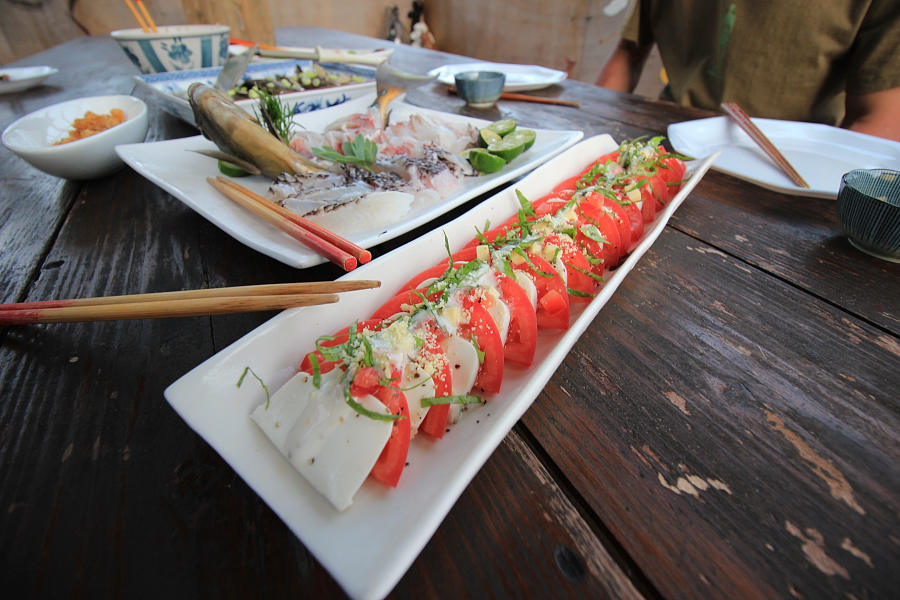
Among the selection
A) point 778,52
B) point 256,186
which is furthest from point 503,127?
point 778,52

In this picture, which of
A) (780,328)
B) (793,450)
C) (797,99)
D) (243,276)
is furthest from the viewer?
(797,99)

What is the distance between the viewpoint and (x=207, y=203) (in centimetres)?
134

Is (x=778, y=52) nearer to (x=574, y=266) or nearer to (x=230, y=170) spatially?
(x=574, y=266)

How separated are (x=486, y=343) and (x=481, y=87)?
2246 mm

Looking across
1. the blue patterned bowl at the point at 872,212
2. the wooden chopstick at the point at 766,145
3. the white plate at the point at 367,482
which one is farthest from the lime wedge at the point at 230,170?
the wooden chopstick at the point at 766,145

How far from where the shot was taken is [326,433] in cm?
63

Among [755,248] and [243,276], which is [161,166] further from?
[755,248]

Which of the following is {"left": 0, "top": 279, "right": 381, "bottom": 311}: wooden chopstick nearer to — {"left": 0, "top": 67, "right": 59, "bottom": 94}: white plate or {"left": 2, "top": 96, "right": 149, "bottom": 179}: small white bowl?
{"left": 2, "top": 96, "right": 149, "bottom": 179}: small white bowl

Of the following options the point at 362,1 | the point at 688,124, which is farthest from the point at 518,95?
the point at 362,1

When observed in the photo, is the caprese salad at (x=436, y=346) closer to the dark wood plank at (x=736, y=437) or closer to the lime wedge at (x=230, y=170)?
the dark wood plank at (x=736, y=437)

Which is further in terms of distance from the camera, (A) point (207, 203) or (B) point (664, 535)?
(A) point (207, 203)

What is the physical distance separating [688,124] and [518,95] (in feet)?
3.95

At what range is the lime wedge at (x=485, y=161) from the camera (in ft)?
5.49

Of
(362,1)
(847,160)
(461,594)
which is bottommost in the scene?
(461,594)
